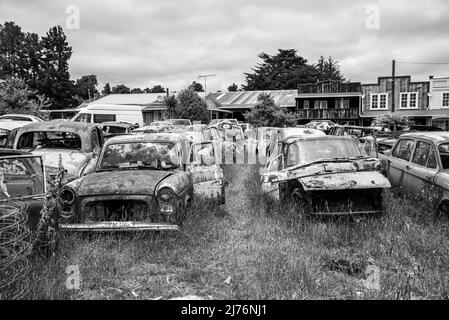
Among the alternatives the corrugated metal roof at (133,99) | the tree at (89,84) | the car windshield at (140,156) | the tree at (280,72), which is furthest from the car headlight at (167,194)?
the tree at (89,84)

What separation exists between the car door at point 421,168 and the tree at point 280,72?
6317 cm

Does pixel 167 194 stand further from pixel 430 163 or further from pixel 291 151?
pixel 430 163

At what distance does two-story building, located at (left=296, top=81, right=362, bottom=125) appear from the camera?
4319 centimetres

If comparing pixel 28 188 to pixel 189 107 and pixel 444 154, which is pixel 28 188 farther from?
pixel 189 107

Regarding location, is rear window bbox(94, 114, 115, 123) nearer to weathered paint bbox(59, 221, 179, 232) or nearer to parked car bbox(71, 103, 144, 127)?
parked car bbox(71, 103, 144, 127)

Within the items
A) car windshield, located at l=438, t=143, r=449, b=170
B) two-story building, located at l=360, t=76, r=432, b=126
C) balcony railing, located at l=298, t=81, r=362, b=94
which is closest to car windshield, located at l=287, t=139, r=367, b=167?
car windshield, located at l=438, t=143, r=449, b=170

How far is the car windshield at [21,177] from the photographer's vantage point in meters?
4.81

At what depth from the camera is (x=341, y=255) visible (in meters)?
5.36

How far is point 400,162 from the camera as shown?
323 inches

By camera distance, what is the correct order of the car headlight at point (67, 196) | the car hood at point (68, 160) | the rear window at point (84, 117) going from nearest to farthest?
the car headlight at point (67, 196)
the car hood at point (68, 160)
the rear window at point (84, 117)

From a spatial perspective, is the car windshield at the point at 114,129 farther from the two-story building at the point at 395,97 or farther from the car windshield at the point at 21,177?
the two-story building at the point at 395,97

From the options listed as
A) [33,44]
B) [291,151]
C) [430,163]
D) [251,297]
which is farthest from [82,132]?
[33,44]

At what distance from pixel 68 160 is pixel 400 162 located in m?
7.24

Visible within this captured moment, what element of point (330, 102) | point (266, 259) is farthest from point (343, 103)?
point (266, 259)
